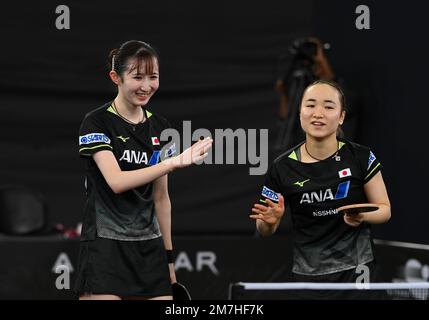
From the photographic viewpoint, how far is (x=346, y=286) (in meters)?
3.64

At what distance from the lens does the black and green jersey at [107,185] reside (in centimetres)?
413

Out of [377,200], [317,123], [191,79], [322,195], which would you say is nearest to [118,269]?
[322,195]

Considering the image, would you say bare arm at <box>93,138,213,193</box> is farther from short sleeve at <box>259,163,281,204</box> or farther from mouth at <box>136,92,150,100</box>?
short sleeve at <box>259,163,281,204</box>

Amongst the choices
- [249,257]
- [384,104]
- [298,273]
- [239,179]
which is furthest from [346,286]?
[239,179]

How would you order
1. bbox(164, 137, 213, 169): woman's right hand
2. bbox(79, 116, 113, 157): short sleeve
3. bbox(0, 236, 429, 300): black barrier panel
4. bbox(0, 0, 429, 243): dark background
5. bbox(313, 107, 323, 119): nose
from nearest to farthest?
1. bbox(164, 137, 213, 169): woman's right hand
2. bbox(79, 116, 113, 157): short sleeve
3. bbox(313, 107, 323, 119): nose
4. bbox(0, 236, 429, 300): black barrier panel
5. bbox(0, 0, 429, 243): dark background

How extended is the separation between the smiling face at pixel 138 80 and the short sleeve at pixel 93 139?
193 millimetres

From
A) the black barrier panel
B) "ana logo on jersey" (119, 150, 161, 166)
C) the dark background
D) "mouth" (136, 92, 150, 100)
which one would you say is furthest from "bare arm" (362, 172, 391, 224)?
the dark background

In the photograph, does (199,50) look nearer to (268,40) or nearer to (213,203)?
(268,40)

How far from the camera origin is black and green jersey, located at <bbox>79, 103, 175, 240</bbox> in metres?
4.13

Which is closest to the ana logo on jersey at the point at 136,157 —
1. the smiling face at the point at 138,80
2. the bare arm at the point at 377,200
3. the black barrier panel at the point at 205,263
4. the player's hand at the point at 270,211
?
the smiling face at the point at 138,80

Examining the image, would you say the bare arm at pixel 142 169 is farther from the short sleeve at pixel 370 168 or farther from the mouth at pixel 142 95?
the short sleeve at pixel 370 168

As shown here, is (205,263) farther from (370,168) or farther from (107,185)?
(107,185)

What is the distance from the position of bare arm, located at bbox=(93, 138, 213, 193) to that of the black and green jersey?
89 mm

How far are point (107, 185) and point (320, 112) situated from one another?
109cm
